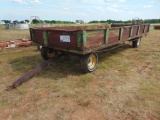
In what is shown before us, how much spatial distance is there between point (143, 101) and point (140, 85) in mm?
765

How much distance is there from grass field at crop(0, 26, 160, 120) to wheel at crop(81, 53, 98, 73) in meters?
0.17

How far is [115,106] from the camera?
293 centimetres

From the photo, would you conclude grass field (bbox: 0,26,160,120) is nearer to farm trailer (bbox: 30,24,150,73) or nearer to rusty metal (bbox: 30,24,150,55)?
farm trailer (bbox: 30,24,150,73)

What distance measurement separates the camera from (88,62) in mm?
4543

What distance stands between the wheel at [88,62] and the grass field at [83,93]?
17 cm

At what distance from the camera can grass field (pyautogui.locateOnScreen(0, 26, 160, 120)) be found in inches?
107

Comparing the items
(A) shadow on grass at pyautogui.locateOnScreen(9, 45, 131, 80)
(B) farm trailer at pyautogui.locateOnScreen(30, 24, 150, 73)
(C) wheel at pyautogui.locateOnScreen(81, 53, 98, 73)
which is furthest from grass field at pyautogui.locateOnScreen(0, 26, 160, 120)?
(B) farm trailer at pyautogui.locateOnScreen(30, 24, 150, 73)

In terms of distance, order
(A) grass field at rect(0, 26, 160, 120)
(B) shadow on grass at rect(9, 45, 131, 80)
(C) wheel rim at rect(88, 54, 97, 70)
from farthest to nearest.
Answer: (C) wheel rim at rect(88, 54, 97, 70), (B) shadow on grass at rect(9, 45, 131, 80), (A) grass field at rect(0, 26, 160, 120)

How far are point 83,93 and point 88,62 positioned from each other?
4.38 feet

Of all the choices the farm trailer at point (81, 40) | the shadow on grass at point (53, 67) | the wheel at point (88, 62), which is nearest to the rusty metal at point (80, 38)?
the farm trailer at point (81, 40)

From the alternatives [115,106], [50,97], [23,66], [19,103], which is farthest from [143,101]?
[23,66]

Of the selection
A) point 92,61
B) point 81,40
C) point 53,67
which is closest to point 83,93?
point 81,40

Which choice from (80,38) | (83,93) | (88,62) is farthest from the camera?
(88,62)

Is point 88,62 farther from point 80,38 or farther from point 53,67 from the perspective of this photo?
point 53,67
